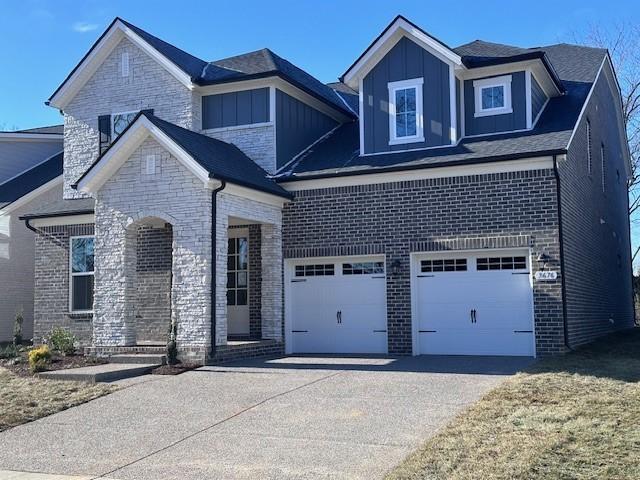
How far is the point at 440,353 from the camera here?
16031 mm

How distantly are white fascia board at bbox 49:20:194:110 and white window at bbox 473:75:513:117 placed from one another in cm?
719

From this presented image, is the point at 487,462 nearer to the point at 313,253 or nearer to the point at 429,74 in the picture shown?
the point at 313,253

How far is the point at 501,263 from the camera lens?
51.1ft

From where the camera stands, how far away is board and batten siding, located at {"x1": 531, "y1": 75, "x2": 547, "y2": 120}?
17109 mm

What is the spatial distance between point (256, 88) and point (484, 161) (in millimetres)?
6446

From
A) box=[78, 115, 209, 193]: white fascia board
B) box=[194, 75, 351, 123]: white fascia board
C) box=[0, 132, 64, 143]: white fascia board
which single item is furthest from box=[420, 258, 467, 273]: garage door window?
box=[0, 132, 64, 143]: white fascia board

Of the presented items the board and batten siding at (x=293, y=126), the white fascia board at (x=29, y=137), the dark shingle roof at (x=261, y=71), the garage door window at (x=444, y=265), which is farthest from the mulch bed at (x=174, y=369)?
the white fascia board at (x=29, y=137)

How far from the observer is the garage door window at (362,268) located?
55.0 ft

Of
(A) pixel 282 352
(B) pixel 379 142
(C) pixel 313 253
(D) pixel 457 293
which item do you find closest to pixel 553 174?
(D) pixel 457 293

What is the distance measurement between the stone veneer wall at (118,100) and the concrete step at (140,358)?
652 cm

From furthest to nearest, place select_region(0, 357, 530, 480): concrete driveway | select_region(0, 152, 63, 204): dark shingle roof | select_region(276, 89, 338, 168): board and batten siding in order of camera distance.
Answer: select_region(0, 152, 63, 204): dark shingle roof
select_region(276, 89, 338, 168): board and batten siding
select_region(0, 357, 530, 480): concrete driveway

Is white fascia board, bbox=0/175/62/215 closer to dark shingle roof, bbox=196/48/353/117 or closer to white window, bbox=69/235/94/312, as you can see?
white window, bbox=69/235/94/312

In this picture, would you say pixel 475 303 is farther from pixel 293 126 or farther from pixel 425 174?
pixel 293 126

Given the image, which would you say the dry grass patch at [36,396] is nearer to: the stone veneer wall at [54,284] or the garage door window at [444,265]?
the stone veneer wall at [54,284]
